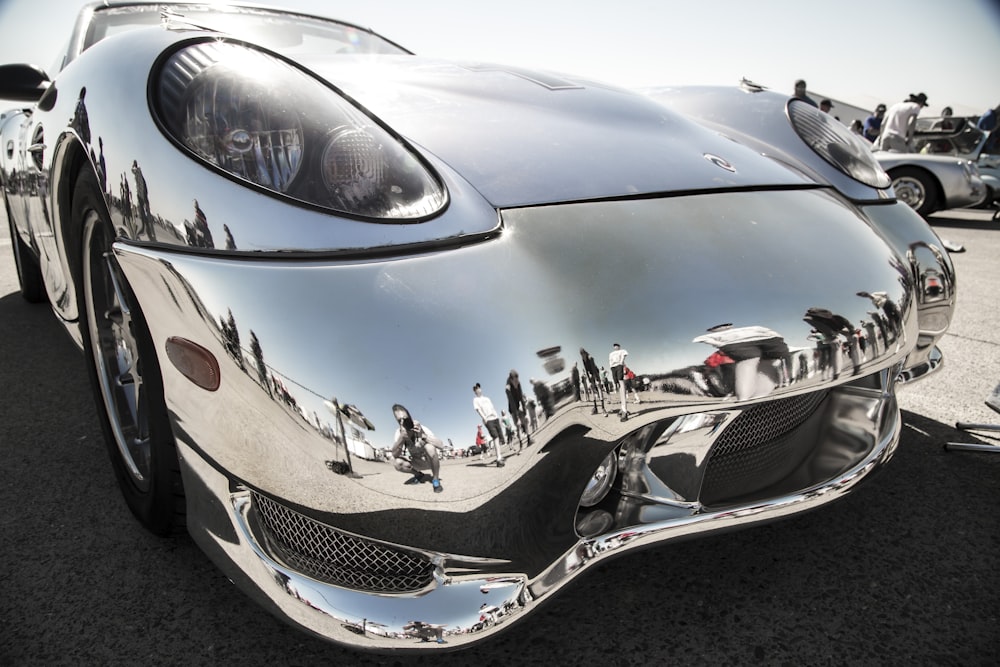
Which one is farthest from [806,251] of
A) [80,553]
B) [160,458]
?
[80,553]

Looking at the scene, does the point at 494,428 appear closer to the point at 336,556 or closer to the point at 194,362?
the point at 336,556

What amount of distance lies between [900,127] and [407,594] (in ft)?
31.8

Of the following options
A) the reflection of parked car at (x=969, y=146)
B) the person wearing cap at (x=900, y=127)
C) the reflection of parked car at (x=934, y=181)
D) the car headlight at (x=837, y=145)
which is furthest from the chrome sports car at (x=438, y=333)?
the reflection of parked car at (x=969, y=146)

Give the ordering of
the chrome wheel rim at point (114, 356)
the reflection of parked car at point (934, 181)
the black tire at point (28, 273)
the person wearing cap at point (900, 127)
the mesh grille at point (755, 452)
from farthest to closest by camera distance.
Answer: the person wearing cap at point (900, 127), the reflection of parked car at point (934, 181), the black tire at point (28, 273), the chrome wheel rim at point (114, 356), the mesh grille at point (755, 452)

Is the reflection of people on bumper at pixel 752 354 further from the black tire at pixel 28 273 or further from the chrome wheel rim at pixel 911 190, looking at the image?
the chrome wheel rim at pixel 911 190

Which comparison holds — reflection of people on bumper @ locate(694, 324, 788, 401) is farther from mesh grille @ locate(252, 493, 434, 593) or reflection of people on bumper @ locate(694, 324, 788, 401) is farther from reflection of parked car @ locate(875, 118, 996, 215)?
reflection of parked car @ locate(875, 118, 996, 215)

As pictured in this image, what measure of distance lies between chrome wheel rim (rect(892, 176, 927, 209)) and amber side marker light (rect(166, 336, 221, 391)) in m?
8.44

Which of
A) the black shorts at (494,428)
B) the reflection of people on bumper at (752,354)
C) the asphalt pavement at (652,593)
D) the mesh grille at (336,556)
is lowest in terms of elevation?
the asphalt pavement at (652,593)

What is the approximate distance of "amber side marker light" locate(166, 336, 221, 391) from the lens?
3.31 ft

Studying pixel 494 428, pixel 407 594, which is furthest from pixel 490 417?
pixel 407 594

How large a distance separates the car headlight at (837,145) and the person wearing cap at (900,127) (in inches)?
298

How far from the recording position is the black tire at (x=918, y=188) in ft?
25.2

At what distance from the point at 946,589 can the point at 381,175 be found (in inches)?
54.4

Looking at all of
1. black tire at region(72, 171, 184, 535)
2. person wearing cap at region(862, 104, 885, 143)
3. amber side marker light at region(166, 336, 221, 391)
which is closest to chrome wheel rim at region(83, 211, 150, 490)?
black tire at region(72, 171, 184, 535)
